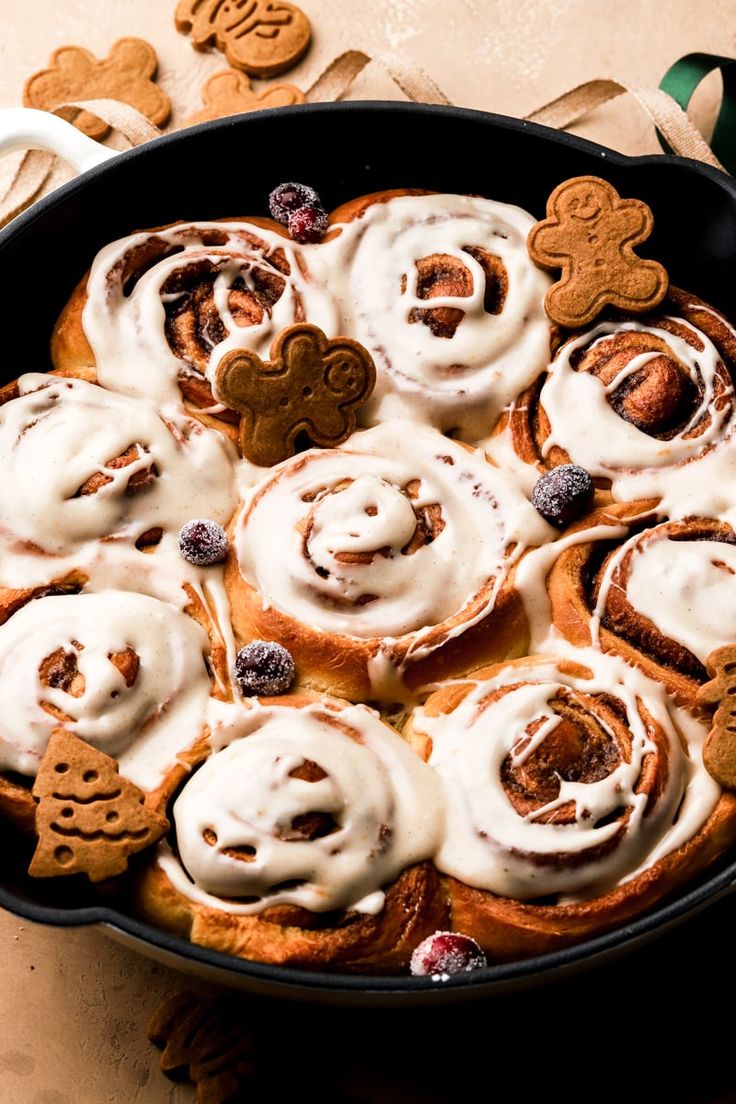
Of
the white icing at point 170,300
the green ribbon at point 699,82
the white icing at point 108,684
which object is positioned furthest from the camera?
the green ribbon at point 699,82

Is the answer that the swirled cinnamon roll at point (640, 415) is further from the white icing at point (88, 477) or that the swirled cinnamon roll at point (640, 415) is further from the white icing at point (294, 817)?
the white icing at point (294, 817)

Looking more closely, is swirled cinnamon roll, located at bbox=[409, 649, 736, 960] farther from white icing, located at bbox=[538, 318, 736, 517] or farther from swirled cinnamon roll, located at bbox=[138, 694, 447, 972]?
white icing, located at bbox=[538, 318, 736, 517]

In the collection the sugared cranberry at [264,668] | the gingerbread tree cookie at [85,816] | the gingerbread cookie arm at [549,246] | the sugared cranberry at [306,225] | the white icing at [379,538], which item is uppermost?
the gingerbread cookie arm at [549,246]

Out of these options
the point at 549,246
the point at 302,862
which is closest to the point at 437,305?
the point at 549,246

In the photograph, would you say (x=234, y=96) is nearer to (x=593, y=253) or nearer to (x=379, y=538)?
(x=593, y=253)

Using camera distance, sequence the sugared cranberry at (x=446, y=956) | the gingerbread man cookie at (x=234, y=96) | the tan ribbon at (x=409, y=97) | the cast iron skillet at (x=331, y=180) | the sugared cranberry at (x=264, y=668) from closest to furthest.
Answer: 1. the sugared cranberry at (x=446, y=956)
2. the sugared cranberry at (x=264, y=668)
3. the cast iron skillet at (x=331, y=180)
4. the tan ribbon at (x=409, y=97)
5. the gingerbread man cookie at (x=234, y=96)

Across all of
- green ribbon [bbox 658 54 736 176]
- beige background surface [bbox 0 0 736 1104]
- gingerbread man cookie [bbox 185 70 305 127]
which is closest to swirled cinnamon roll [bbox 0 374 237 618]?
gingerbread man cookie [bbox 185 70 305 127]

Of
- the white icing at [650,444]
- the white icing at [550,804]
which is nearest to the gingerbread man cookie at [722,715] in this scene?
the white icing at [550,804]

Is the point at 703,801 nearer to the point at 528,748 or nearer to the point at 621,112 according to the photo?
the point at 528,748
